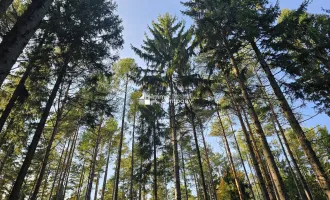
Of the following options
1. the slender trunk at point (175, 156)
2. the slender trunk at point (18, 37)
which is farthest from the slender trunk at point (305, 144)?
the slender trunk at point (18, 37)

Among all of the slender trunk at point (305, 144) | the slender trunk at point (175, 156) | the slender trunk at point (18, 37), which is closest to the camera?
the slender trunk at point (18, 37)

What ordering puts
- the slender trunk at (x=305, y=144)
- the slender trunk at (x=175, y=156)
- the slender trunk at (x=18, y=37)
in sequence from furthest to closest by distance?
the slender trunk at (x=175, y=156) → the slender trunk at (x=305, y=144) → the slender trunk at (x=18, y=37)

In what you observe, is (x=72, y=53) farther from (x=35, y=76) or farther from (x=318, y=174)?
(x=318, y=174)

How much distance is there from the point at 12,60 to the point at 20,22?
28.3 inches

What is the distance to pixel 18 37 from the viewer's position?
2684 mm

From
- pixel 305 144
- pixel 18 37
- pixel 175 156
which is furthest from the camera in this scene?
pixel 175 156

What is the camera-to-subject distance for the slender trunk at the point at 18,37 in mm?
2447

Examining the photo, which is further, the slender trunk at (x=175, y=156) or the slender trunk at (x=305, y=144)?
the slender trunk at (x=175, y=156)

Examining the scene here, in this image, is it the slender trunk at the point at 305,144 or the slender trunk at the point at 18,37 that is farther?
the slender trunk at the point at 305,144

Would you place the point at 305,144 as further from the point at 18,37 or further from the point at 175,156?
the point at 18,37

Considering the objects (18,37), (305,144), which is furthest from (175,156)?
(18,37)

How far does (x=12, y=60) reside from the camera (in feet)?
8.32

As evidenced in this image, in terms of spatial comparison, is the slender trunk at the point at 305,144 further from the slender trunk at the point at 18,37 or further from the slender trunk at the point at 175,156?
the slender trunk at the point at 18,37

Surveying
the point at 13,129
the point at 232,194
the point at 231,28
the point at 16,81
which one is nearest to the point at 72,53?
the point at 13,129
